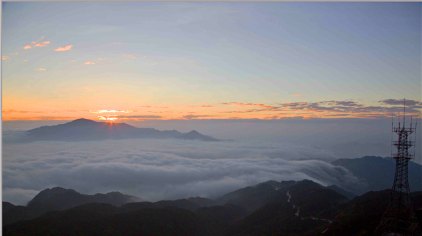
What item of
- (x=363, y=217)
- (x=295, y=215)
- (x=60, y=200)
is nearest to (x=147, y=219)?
(x=295, y=215)

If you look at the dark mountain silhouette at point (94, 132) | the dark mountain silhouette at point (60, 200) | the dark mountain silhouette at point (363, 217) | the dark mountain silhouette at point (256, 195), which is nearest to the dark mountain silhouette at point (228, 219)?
the dark mountain silhouette at point (363, 217)

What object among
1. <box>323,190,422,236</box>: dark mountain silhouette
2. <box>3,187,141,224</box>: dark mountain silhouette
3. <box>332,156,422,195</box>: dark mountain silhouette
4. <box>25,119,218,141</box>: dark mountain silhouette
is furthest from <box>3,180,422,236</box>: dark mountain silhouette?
<box>332,156,422,195</box>: dark mountain silhouette

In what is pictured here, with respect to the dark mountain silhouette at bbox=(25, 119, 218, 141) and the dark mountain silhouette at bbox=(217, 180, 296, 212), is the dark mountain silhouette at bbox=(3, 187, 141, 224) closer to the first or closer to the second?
the dark mountain silhouette at bbox=(25, 119, 218, 141)

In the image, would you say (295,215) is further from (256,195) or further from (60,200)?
(60,200)

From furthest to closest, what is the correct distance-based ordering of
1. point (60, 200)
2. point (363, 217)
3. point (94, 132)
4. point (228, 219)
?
point (94, 132)
point (60, 200)
point (228, 219)
point (363, 217)

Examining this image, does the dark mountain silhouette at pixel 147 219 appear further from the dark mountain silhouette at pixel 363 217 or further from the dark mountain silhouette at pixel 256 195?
the dark mountain silhouette at pixel 363 217
